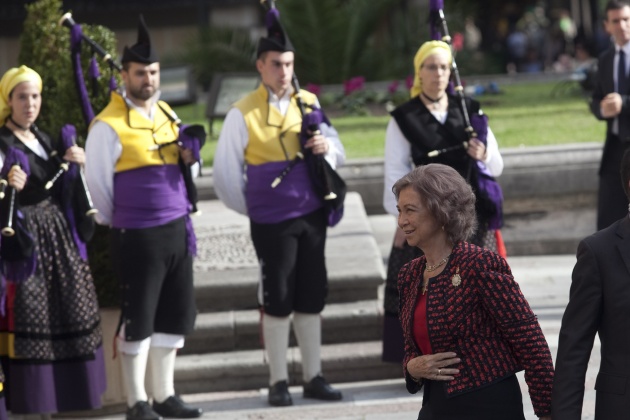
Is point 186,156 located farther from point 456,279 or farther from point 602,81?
point 456,279

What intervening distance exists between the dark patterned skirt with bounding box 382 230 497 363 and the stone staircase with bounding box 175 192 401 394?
1.38 ft

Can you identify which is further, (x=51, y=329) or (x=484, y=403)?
(x=51, y=329)

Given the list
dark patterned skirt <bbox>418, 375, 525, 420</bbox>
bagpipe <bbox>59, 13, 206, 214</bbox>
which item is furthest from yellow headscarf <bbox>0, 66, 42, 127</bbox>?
dark patterned skirt <bbox>418, 375, 525, 420</bbox>

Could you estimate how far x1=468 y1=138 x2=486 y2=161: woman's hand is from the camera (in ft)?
24.1

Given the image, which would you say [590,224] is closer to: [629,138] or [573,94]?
[629,138]

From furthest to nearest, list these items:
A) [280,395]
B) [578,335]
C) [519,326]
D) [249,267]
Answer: [249,267]
[280,395]
[519,326]
[578,335]

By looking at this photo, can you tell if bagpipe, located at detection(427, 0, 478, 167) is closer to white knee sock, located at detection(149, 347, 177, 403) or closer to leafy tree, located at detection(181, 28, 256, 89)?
white knee sock, located at detection(149, 347, 177, 403)

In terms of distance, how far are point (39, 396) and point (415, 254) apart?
86.6 inches

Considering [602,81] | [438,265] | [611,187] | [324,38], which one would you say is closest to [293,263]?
[611,187]

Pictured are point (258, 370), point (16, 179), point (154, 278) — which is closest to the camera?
point (16, 179)

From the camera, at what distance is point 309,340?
25.2 ft

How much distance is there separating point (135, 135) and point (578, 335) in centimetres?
370

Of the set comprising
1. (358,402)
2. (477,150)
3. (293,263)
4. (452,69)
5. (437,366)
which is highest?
(452,69)

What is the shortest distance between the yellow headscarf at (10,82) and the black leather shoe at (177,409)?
181cm
